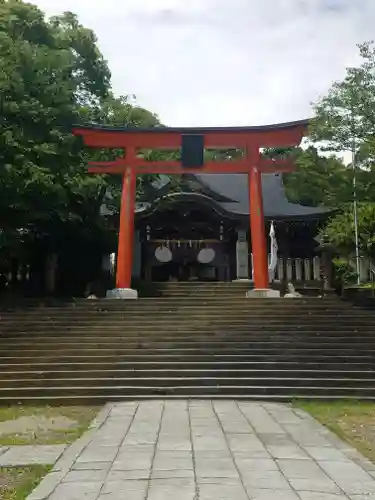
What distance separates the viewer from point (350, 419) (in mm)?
7668

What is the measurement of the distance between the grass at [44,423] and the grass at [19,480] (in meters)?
1.24

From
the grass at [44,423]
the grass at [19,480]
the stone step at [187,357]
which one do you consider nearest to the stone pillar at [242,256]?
the stone step at [187,357]

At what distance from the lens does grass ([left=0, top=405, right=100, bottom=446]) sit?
6.44m

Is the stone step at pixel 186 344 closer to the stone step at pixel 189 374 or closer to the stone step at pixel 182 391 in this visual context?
the stone step at pixel 189 374

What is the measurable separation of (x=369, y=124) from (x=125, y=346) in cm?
912

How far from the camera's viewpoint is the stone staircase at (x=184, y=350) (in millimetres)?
9508

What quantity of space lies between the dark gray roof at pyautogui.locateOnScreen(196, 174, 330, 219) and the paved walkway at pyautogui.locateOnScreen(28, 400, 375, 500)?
14548mm

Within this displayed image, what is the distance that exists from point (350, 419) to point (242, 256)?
1384 cm

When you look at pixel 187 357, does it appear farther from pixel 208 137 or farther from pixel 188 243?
pixel 188 243

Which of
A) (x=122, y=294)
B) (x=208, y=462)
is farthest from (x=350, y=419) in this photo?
(x=122, y=294)

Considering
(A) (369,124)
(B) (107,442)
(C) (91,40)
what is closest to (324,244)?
(A) (369,124)

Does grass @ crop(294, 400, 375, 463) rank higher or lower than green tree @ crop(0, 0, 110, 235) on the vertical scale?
lower

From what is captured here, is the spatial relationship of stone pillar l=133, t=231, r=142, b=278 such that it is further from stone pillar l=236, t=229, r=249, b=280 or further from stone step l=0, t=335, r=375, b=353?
stone step l=0, t=335, r=375, b=353

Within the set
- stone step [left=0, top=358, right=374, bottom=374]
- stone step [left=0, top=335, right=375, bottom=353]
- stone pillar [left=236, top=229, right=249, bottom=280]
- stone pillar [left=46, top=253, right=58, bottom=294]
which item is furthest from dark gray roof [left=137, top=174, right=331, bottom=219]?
stone step [left=0, top=358, right=374, bottom=374]
